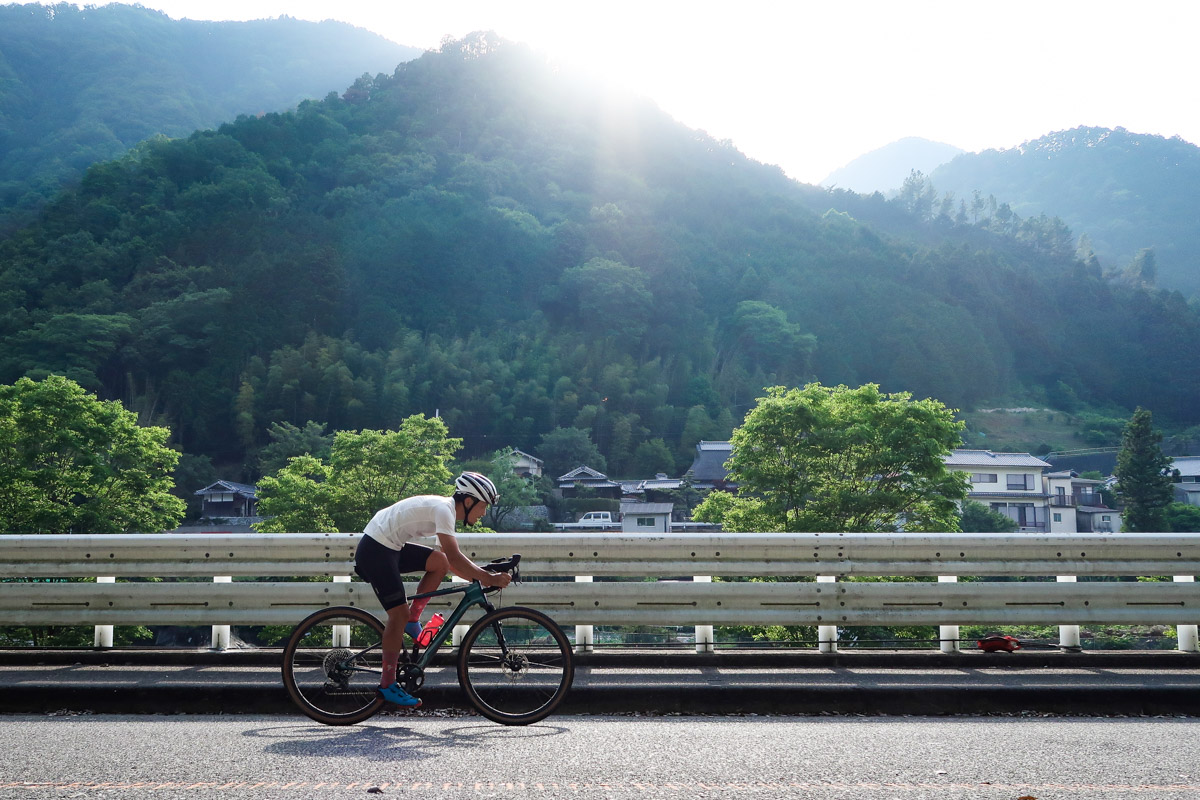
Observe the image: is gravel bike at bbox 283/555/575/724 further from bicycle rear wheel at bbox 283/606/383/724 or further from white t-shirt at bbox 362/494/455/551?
white t-shirt at bbox 362/494/455/551

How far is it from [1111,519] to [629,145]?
12174cm

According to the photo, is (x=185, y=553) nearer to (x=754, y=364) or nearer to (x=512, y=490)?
(x=512, y=490)

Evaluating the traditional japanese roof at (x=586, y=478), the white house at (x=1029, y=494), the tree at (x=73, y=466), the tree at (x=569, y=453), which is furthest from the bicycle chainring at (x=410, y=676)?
the tree at (x=569, y=453)

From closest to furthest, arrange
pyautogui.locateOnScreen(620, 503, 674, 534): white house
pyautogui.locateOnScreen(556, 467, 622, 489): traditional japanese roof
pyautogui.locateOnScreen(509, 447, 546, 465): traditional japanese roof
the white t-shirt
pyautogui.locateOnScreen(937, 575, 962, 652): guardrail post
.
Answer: the white t-shirt < pyautogui.locateOnScreen(937, 575, 962, 652): guardrail post < pyautogui.locateOnScreen(620, 503, 674, 534): white house < pyautogui.locateOnScreen(556, 467, 622, 489): traditional japanese roof < pyautogui.locateOnScreen(509, 447, 546, 465): traditional japanese roof

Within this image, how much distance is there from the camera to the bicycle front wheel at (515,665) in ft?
17.6

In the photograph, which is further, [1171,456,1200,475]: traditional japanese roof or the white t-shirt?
[1171,456,1200,475]: traditional japanese roof

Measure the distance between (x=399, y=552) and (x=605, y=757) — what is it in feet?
5.65

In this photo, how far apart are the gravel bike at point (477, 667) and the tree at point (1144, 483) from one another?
2778 inches

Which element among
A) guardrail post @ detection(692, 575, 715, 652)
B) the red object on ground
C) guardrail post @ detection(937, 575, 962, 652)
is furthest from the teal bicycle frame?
the red object on ground

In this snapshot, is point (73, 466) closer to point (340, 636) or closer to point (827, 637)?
point (340, 636)

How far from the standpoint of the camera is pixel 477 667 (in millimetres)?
5398

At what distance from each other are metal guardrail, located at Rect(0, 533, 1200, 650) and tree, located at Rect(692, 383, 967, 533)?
32.0 metres

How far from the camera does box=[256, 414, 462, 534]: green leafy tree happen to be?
43.1m

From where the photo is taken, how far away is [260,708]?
5.75m
